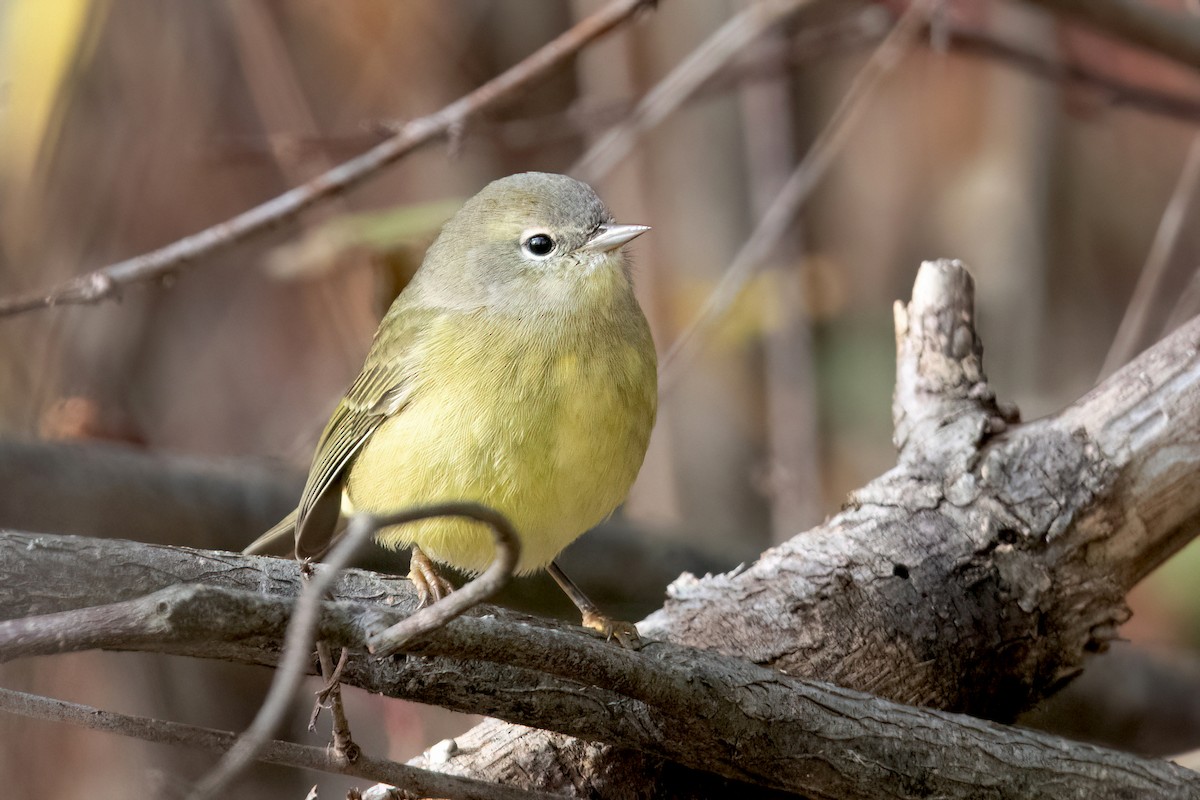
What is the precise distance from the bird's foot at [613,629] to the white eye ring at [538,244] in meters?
0.88

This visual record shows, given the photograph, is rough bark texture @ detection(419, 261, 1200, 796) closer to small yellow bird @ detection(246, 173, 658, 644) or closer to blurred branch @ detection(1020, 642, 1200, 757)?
small yellow bird @ detection(246, 173, 658, 644)

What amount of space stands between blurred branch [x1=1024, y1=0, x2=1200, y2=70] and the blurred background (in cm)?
65

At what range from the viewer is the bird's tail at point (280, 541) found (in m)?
3.22

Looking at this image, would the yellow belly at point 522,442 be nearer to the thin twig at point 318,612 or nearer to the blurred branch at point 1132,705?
the thin twig at point 318,612

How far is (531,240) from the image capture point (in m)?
2.98

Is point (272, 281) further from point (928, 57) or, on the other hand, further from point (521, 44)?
point (928, 57)

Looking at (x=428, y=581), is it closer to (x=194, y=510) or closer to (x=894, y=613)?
(x=894, y=613)

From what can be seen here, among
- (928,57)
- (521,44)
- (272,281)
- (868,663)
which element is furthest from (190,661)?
(928,57)

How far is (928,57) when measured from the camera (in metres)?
6.72

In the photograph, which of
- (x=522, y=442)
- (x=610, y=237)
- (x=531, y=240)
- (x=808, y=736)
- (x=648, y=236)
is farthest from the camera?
(x=648, y=236)

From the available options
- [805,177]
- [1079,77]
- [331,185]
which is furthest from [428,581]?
[1079,77]

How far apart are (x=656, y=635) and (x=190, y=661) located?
3.78 metres

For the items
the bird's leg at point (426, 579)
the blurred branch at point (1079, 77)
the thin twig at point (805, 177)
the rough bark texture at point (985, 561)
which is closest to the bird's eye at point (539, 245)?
the bird's leg at point (426, 579)

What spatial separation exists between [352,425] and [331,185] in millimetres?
686
